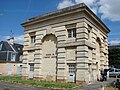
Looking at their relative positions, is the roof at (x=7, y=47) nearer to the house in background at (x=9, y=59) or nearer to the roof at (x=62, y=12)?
the house in background at (x=9, y=59)

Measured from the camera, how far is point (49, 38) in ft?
82.6

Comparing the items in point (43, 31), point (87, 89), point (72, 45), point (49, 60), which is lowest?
point (87, 89)

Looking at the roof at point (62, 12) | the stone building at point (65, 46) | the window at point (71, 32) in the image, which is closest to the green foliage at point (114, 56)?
the stone building at point (65, 46)

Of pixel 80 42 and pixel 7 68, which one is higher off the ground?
pixel 80 42

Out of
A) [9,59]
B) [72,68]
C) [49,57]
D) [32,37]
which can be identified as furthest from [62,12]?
[9,59]

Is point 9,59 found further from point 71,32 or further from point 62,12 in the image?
point 71,32

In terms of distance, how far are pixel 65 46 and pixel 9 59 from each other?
74.4 ft

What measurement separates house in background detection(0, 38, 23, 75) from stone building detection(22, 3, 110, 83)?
13.8 m

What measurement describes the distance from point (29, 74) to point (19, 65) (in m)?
16.2

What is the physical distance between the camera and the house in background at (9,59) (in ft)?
132

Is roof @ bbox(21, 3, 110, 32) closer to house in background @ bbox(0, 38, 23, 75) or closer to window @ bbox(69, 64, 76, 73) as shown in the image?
window @ bbox(69, 64, 76, 73)

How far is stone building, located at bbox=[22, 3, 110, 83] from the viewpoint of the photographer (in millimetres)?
21266

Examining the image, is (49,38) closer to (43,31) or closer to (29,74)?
(43,31)

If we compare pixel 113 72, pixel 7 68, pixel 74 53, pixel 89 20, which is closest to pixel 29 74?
pixel 74 53
